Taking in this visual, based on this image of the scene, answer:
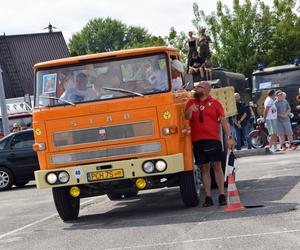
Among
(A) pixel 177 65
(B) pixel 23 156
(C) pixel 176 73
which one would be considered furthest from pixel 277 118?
(C) pixel 176 73

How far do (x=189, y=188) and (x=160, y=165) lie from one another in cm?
69

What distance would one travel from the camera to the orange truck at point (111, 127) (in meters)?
13.0

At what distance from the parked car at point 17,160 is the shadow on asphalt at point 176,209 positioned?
21.3ft

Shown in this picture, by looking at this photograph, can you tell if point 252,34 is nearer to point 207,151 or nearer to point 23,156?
point 23,156

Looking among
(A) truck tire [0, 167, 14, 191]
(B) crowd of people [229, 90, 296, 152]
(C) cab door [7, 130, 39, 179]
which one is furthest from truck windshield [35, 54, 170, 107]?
(B) crowd of people [229, 90, 296, 152]

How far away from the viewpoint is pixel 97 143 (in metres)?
13.2

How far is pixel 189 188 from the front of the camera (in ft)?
43.8

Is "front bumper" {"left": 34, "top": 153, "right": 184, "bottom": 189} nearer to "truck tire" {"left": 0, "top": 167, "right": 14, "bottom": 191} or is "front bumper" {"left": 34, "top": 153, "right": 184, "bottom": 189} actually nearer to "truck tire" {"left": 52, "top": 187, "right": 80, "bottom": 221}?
"truck tire" {"left": 52, "top": 187, "right": 80, "bottom": 221}

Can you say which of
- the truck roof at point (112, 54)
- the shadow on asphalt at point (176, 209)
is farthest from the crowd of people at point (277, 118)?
the truck roof at point (112, 54)

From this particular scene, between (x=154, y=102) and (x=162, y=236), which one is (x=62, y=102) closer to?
(x=154, y=102)

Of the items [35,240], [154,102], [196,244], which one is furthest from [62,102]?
[196,244]

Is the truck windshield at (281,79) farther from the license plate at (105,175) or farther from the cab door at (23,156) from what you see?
the license plate at (105,175)

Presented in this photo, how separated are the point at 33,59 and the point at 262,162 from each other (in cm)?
3489

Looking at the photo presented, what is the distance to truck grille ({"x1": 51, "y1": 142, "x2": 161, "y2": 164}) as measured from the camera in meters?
13.0
